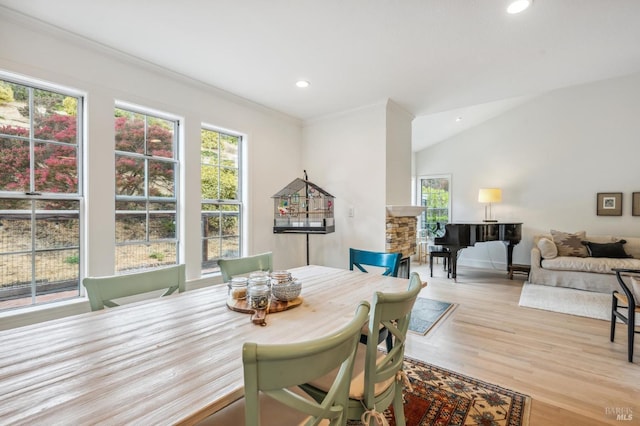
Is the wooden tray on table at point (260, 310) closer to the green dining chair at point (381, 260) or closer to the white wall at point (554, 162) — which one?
the green dining chair at point (381, 260)

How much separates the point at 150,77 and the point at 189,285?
2.06m

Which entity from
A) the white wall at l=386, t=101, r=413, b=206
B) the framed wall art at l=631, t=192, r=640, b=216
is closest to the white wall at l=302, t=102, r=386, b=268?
the white wall at l=386, t=101, r=413, b=206

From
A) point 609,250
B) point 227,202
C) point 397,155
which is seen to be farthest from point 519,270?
point 227,202

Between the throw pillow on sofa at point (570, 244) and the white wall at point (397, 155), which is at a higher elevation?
the white wall at point (397, 155)

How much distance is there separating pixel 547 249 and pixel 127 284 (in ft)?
18.9

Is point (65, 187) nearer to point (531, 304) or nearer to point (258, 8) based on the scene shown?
point (258, 8)

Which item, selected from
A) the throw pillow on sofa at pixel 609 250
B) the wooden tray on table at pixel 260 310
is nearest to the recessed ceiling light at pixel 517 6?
the wooden tray on table at pixel 260 310

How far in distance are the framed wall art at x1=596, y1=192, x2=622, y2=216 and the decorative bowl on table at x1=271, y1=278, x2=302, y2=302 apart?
6.25 metres

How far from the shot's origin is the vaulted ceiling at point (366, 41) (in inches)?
80.7

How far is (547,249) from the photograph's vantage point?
4836 mm

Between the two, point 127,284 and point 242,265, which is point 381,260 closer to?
point 242,265

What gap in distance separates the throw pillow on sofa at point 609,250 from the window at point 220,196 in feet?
18.2

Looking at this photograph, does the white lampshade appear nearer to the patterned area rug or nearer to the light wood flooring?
the light wood flooring

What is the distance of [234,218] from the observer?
12.0ft
